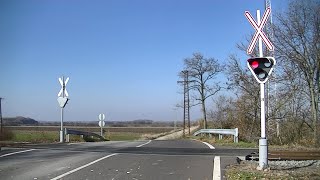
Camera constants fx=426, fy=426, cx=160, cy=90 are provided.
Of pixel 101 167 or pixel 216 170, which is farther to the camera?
pixel 101 167

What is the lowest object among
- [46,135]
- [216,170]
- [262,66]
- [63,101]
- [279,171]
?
[46,135]

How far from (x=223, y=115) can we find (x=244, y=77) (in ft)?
27.7

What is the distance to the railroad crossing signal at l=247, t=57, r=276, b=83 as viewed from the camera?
35.9 feet

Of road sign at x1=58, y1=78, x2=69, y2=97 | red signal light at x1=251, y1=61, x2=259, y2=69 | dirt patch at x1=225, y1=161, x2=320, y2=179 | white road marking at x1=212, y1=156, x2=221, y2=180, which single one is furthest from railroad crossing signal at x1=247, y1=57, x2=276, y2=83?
road sign at x1=58, y1=78, x2=69, y2=97

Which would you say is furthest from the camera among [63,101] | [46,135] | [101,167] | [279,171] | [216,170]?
[46,135]

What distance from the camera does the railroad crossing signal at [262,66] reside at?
35.9ft

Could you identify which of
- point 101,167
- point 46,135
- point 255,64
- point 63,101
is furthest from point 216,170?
point 46,135

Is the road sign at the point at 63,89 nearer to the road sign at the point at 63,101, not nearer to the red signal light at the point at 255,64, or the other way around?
the road sign at the point at 63,101

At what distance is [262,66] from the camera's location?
36.2 ft

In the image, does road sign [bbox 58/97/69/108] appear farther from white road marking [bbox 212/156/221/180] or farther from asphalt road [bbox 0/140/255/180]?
white road marking [bbox 212/156/221/180]

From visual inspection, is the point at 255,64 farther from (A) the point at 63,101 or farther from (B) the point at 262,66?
(A) the point at 63,101

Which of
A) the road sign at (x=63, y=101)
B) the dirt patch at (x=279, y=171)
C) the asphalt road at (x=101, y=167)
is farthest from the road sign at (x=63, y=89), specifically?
the dirt patch at (x=279, y=171)

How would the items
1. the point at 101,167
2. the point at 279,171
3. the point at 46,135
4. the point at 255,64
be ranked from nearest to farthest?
the point at 279,171 → the point at 255,64 → the point at 101,167 → the point at 46,135

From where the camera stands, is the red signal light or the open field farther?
the open field
